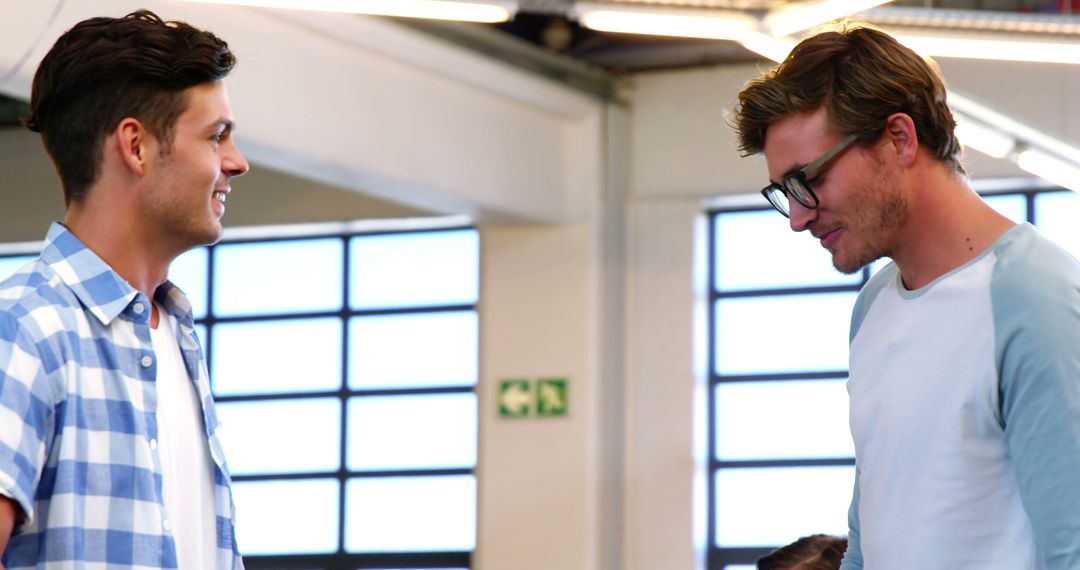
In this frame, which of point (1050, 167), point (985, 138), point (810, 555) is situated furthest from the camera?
point (1050, 167)

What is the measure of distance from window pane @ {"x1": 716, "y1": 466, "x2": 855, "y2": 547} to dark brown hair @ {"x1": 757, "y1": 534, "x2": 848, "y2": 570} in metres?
5.13

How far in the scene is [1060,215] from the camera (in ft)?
28.5

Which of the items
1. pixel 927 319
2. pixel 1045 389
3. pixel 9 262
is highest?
pixel 9 262

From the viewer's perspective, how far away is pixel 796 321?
9.14 metres

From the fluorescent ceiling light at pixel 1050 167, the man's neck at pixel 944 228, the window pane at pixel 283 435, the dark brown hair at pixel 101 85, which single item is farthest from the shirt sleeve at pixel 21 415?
the window pane at pixel 283 435

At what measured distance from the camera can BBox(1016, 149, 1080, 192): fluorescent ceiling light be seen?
5961mm

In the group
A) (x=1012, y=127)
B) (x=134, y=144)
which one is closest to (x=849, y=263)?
(x=134, y=144)

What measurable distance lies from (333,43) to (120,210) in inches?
202

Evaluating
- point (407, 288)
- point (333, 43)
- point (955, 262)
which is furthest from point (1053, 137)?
point (407, 288)

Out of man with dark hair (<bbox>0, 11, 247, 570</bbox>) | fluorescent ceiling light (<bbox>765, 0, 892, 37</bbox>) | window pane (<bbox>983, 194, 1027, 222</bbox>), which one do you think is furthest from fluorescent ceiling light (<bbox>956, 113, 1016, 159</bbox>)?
man with dark hair (<bbox>0, 11, 247, 570</bbox>)

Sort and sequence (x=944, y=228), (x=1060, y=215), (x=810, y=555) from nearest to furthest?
(x=944, y=228) < (x=810, y=555) < (x=1060, y=215)

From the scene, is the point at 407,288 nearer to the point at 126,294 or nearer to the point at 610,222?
the point at 610,222

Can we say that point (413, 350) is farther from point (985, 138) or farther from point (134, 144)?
point (134, 144)

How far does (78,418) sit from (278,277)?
805cm
